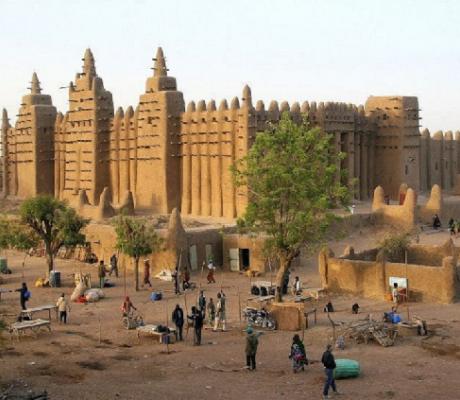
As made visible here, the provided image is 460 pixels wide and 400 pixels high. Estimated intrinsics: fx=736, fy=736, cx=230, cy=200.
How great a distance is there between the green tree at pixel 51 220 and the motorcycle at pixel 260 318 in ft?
34.5

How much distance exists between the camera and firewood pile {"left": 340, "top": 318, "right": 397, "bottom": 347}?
19578 mm

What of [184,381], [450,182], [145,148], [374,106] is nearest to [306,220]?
[184,381]

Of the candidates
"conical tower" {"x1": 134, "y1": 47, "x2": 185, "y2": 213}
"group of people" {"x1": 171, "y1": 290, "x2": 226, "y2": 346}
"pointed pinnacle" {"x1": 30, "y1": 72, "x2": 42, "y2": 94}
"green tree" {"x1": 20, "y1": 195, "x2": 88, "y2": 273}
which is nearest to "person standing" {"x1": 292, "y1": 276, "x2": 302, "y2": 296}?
"group of people" {"x1": 171, "y1": 290, "x2": 226, "y2": 346}

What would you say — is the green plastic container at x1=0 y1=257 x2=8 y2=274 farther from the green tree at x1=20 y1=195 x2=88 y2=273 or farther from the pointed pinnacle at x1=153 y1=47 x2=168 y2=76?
the pointed pinnacle at x1=153 y1=47 x2=168 y2=76

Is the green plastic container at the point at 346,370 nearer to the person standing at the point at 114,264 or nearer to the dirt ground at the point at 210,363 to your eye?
the dirt ground at the point at 210,363

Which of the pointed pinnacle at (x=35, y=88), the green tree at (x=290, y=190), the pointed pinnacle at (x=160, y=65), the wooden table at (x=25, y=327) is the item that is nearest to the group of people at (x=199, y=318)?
the green tree at (x=290, y=190)

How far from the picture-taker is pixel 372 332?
19.9 m

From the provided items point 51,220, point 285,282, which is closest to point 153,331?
point 285,282

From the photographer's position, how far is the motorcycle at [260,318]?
22031mm

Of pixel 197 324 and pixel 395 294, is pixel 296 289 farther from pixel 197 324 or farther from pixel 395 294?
pixel 197 324

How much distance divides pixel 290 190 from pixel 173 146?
68.3ft

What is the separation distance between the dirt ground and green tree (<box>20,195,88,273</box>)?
557 cm

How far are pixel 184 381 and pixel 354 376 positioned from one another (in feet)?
12.6

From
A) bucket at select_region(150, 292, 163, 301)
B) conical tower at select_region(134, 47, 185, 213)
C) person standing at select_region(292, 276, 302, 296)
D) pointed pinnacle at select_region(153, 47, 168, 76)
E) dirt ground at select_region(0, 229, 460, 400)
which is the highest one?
pointed pinnacle at select_region(153, 47, 168, 76)
